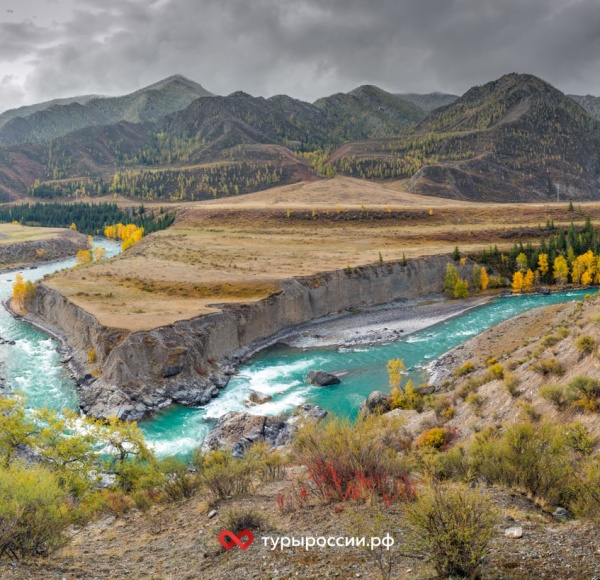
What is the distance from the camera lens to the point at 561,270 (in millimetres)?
99938

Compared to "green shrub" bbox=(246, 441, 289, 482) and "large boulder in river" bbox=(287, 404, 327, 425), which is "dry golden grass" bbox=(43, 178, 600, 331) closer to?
"large boulder in river" bbox=(287, 404, 327, 425)

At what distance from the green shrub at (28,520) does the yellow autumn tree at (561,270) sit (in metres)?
105

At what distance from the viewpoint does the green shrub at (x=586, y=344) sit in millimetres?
29008

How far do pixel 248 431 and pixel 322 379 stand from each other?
14364 millimetres

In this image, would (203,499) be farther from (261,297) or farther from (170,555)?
(261,297)

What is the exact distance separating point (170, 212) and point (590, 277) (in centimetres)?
14123

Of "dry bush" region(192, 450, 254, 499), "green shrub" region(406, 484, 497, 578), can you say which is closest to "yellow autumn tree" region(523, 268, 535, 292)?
"dry bush" region(192, 450, 254, 499)

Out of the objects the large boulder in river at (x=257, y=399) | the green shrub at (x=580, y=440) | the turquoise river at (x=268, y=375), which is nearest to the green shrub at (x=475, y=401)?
the green shrub at (x=580, y=440)

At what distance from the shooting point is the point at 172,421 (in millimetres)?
46844

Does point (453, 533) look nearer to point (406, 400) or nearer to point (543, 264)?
point (406, 400)

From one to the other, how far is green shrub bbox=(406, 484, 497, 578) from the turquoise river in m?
32.7

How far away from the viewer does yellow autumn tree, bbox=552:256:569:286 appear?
327 feet

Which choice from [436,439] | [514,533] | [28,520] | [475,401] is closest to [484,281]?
[475,401]

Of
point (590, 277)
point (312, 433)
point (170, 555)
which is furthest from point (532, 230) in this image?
point (170, 555)
